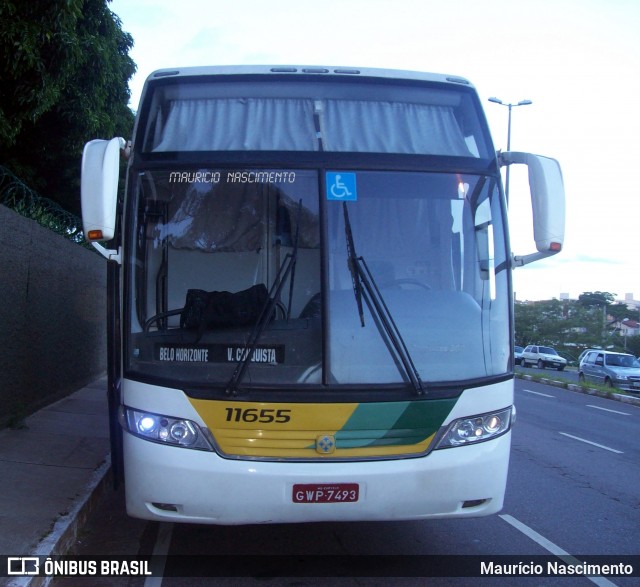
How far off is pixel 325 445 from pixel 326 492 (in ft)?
0.91

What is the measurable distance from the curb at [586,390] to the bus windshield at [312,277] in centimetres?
1862

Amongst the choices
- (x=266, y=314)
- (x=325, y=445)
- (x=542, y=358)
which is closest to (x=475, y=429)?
(x=325, y=445)

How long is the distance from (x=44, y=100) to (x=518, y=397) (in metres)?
15.4

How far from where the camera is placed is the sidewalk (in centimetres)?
506

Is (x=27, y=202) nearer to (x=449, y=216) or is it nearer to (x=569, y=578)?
(x=449, y=216)

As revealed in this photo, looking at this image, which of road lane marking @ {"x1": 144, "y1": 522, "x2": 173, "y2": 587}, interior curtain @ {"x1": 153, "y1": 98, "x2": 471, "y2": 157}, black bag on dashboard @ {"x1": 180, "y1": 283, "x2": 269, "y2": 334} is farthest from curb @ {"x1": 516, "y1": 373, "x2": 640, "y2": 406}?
A: black bag on dashboard @ {"x1": 180, "y1": 283, "x2": 269, "y2": 334}

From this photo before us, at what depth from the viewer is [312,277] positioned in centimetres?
463

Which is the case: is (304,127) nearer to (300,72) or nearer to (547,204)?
(300,72)

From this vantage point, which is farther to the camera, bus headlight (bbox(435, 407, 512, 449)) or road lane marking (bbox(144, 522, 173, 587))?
road lane marking (bbox(144, 522, 173, 587))

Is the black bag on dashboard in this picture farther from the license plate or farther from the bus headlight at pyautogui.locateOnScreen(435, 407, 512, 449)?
the bus headlight at pyautogui.locateOnScreen(435, 407, 512, 449)

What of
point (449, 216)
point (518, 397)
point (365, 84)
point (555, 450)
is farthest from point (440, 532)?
point (518, 397)

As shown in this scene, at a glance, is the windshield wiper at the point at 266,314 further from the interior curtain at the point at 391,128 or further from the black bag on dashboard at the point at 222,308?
the interior curtain at the point at 391,128

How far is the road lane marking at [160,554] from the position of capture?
4834mm

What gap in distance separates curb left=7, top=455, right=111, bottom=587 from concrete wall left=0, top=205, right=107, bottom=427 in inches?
94.7
